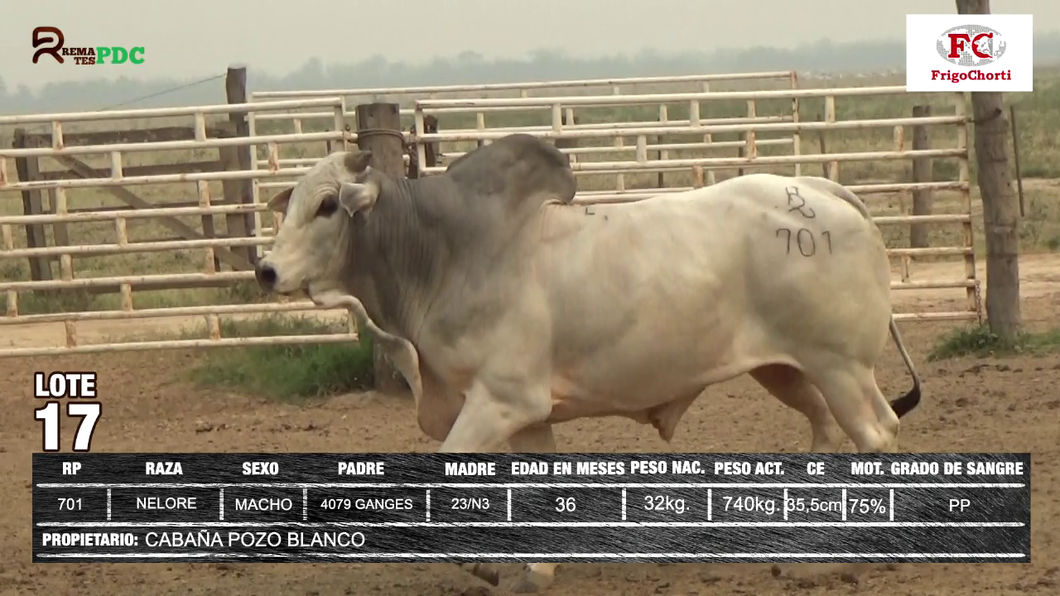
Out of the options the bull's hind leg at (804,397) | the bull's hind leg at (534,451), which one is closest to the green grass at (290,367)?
the bull's hind leg at (534,451)

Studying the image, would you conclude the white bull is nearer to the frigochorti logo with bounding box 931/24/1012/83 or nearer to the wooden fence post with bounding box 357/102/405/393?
the wooden fence post with bounding box 357/102/405/393

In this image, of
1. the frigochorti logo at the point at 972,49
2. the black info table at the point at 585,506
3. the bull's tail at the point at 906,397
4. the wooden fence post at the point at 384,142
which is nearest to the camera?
the black info table at the point at 585,506

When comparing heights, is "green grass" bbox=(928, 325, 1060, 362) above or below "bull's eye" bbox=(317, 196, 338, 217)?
below

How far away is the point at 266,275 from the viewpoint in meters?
5.66

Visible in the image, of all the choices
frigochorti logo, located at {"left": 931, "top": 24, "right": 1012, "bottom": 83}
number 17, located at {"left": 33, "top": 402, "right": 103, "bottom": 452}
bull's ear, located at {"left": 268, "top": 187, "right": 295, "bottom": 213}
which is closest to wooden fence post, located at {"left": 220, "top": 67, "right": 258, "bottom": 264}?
number 17, located at {"left": 33, "top": 402, "right": 103, "bottom": 452}

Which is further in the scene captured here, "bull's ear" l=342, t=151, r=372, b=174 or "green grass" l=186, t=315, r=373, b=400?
"green grass" l=186, t=315, r=373, b=400

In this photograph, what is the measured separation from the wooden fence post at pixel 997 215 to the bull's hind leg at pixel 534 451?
4521mm

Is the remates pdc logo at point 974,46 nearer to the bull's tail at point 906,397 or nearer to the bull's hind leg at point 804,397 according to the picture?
the bull's tail at point 906,397

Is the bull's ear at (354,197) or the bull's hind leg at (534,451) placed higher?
the bull's ear at (354,197)

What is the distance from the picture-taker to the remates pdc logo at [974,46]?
11359 millimetres

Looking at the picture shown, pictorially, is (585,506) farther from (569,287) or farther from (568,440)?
(568,440)

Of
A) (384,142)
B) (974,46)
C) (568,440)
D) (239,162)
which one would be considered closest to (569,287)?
(568,440)

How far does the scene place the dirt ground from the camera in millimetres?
5777

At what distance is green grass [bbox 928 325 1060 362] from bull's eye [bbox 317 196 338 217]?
5.10 m
